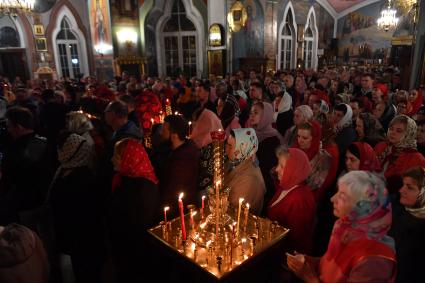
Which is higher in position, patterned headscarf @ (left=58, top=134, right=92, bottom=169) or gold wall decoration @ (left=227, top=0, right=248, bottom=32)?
gold wall decoration @ (left=227, top=0, right=248, bottom=32)

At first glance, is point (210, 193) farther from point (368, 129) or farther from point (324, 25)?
point (324, 25)

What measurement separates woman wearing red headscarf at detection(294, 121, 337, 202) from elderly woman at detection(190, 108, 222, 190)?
108 cm

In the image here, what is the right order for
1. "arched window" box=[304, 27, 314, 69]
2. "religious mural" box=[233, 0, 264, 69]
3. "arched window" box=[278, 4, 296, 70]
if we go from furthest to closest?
"arched window" box=[304, 27, 314, 69], "arched window" box=[278, 4, 296, 70], "religious mural" box=[233, 0, 264, 69]

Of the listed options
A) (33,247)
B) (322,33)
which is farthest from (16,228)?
(322,33)

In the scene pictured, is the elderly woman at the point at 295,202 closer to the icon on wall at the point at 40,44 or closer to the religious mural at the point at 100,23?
the religious mural at the point at 100,23

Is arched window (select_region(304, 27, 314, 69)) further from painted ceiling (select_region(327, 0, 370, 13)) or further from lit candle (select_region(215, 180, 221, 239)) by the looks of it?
Result: lit candle (select_region(215, 180, 221, 239))

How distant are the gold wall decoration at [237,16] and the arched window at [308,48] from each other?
29.1ft

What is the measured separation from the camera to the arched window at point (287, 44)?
18.3 meters

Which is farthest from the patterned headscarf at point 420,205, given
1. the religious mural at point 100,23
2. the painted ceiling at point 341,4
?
the painted ceiling at point 341,4

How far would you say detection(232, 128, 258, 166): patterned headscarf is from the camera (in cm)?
286

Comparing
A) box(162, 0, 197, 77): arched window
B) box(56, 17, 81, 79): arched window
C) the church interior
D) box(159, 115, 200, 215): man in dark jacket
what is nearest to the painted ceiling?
box(162, 0, 197, 77): arched window

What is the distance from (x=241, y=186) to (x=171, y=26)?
14322 mm

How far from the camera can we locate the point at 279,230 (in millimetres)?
2449

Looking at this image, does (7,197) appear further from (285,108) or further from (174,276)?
(285,108)
